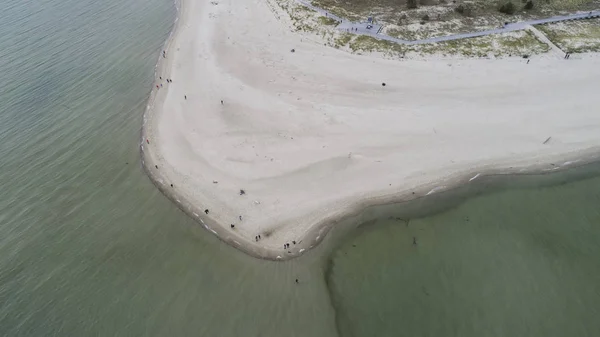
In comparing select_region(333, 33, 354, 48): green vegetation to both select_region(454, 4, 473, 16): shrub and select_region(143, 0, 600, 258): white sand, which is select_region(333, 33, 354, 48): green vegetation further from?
select_region(454, 4, 473, 16): shrub

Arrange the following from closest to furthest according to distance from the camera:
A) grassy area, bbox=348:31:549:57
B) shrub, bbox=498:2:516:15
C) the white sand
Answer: the white sand < grassy area, bbox=348:31:549:57 < shrub, bbox=498:2:516:15

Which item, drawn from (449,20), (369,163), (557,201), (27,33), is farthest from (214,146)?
(27,33)

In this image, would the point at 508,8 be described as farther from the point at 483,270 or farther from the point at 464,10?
the point at 483,270

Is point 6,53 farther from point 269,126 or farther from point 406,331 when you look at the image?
point 406,331

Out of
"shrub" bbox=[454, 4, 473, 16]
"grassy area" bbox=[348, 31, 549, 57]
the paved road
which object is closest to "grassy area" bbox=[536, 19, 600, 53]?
the paved road

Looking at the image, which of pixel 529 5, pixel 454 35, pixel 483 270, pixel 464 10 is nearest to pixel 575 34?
pixel 529 5

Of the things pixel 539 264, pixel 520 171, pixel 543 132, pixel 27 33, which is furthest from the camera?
pixel 27 33

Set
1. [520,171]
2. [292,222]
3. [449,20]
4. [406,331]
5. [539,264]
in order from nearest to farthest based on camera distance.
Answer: [406,331]
[539,264]
[292,222]
[520,171]
[449,20]
